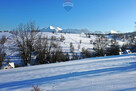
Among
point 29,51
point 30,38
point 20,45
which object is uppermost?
point 30,38

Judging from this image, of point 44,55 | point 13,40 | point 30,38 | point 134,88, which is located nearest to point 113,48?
point 44,55

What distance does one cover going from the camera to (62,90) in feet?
6.40

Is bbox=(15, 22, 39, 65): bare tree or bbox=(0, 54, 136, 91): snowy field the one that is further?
bbox=(15, 22, 39, 65): bare tree

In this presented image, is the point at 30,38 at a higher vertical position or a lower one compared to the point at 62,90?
higher

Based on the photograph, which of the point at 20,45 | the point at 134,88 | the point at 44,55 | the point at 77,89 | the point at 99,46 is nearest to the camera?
the point at 134,88

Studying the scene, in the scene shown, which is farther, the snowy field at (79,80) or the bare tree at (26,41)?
the bare tree at (26,41)

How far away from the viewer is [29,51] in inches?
469

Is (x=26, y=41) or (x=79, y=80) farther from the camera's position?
(x=26, y=41)

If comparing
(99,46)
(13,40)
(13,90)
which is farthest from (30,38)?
(99,46)

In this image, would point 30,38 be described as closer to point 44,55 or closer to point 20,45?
point 20,45

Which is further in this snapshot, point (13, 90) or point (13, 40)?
point (13, 40)

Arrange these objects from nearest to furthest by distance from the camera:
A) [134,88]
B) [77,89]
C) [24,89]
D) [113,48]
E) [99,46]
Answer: [134,88], [77,89], [24,89], [113,48], [99,46]

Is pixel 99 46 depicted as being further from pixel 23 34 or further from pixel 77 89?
Answer: pixel 77 89

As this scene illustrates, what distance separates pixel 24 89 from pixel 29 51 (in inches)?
414
